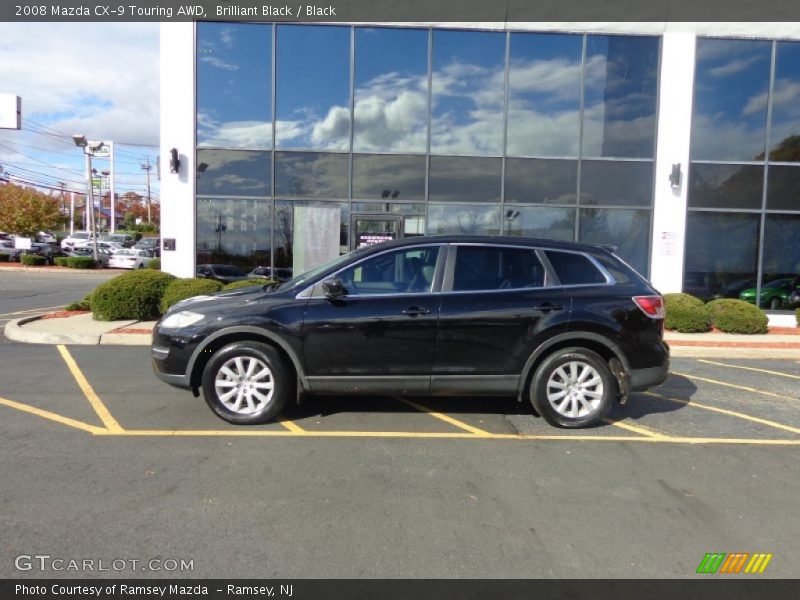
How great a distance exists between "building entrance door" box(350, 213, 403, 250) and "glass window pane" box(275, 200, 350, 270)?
183 millimetres

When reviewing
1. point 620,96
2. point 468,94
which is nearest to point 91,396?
point 468,94

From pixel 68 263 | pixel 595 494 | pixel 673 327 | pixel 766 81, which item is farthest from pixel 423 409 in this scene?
pixel 68 263

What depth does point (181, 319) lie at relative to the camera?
4.97 m

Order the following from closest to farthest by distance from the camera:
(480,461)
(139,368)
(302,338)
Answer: (480,461)
(302,338)
(139,368)

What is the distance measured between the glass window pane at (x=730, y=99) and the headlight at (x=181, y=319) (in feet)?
39.7

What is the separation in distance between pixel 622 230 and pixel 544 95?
3.58 metres

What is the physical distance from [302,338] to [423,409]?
154 centimetres

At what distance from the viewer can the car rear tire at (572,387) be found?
5.04m

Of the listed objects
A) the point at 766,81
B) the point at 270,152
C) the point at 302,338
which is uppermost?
the point at 766,81

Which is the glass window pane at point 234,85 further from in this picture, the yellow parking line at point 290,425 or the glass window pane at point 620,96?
the yellow parking line at point 290,425

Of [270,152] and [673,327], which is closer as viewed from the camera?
[673,327]

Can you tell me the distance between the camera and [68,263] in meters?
29.9

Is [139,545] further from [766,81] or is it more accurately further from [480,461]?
[766,81]

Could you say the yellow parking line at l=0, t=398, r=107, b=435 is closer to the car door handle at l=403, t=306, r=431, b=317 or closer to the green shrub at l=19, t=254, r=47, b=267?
the car door handle at l=403, t=306, r=431, b=317
